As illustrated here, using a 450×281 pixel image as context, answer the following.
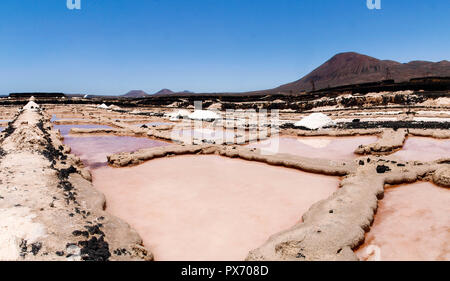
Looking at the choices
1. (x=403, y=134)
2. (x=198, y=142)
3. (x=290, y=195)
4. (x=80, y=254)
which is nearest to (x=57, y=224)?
(x=80, y=254)

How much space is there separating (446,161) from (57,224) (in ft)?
31.9

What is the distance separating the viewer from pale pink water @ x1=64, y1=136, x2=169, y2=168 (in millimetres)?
10395

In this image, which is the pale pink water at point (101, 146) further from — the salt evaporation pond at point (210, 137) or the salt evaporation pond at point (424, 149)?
the salt evaporation pond at point (424, 149)

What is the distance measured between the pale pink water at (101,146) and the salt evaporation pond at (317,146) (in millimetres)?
5315

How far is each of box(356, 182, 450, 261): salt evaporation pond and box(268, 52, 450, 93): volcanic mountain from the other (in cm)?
7457

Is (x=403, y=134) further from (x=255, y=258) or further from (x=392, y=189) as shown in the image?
(x=255, y=258)

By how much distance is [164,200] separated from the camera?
19.8ft

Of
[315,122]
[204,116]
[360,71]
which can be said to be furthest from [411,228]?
[360,71]

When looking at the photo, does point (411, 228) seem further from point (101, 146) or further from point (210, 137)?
point (101, 146)

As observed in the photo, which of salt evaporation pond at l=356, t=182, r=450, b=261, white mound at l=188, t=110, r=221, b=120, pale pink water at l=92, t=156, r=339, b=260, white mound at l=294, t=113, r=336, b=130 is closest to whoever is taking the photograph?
salt evaporation pond at l=356, t=182, r=450, b=261

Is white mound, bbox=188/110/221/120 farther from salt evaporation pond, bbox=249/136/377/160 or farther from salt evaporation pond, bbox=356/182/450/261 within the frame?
salt evaporation pond, bbox=356/182/450/261

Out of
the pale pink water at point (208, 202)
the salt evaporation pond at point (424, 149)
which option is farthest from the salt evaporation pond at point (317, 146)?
the pale pink water at point (208, 202)

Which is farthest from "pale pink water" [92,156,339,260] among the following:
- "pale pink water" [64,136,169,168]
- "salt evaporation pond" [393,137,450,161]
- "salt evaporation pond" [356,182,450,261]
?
"salt evaporation pond" [393,137,450,161]
